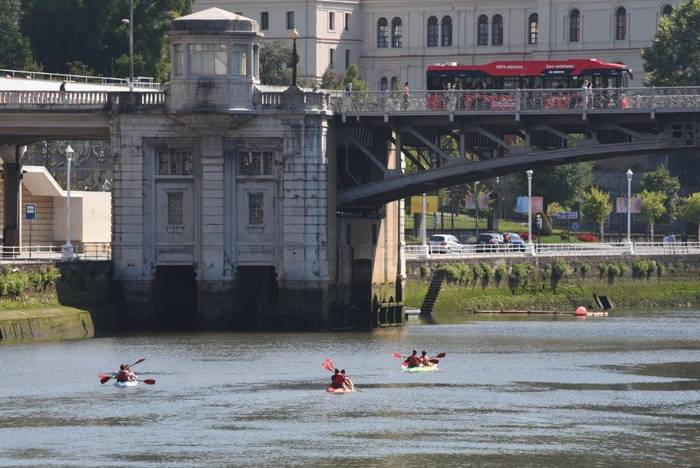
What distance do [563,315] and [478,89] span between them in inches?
650

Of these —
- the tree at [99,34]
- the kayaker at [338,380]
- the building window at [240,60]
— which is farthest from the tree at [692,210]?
the kayaker at [338,380]

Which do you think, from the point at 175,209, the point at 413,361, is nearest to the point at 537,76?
the point at 175,209

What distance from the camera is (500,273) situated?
14012 cm

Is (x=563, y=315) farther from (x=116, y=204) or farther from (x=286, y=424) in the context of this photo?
(x=286, y=424)

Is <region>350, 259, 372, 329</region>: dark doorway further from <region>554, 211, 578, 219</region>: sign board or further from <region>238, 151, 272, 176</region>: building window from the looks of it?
<region>554, 211, 578, 219</region>: sign board

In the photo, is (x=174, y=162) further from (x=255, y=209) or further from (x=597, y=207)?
(x=597, y=207)

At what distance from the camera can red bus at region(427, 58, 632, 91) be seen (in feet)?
413

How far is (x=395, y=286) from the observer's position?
130 meters

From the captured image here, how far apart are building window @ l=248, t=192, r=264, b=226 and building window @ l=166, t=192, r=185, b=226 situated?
3.12 m

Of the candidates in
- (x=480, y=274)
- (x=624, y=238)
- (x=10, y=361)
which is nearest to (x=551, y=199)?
(x=624, y=238)

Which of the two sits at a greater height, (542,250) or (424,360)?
(542,250)

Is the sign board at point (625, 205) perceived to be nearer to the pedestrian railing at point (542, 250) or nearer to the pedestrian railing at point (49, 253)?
the pedestrian railing at point (542, 250)

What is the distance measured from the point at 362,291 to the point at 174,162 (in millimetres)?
11803

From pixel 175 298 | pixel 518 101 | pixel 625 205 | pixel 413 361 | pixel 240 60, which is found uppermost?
pixel 240 60
